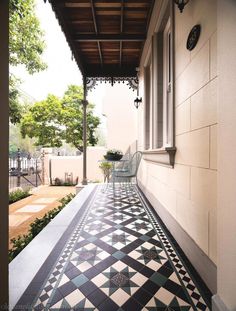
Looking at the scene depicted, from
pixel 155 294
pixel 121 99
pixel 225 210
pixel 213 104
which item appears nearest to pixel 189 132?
pixel 213 104

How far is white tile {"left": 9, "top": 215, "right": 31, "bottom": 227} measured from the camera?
413 centimetres

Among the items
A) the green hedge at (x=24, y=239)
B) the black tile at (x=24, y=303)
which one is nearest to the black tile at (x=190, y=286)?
the black tile at (x=24, y=303)

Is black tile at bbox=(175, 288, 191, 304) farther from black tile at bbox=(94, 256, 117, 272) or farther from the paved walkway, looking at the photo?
the paved walkway

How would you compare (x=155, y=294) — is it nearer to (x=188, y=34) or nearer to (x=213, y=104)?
(x=213, y=104)

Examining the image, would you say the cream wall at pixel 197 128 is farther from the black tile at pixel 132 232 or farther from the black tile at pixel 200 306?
the black tile at pixel 132 232

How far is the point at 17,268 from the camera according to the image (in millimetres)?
1644

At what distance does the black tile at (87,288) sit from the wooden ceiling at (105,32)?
3988mm

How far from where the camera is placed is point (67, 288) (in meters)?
1.44

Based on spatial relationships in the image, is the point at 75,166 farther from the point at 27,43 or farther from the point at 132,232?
the point at 132,232

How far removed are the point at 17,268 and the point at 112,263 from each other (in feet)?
2.72

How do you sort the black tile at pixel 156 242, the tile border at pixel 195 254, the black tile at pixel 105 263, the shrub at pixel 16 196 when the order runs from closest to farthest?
the tile border at pixel 195 254
the black tile at pixel 105 263
the black tile at pixel 156 242
the shrub at pixel 16 196

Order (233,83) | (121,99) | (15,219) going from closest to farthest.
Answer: (233,83) < (15,219) < (121,99)

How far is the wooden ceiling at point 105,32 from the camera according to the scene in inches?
136

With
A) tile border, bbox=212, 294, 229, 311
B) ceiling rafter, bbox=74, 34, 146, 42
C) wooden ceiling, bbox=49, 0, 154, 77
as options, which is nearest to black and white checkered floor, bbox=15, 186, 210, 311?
tile border, bbox=212, 294, 229, 311
